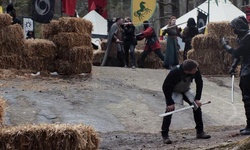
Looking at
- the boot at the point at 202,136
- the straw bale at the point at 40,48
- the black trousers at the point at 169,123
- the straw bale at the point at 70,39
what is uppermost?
the straw bale at the point at 70,39

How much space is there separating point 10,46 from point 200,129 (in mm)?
8828

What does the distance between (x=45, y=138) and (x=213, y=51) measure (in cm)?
1610

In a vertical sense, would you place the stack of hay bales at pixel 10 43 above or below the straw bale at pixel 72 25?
below

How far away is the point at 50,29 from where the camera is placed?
68.6 ft

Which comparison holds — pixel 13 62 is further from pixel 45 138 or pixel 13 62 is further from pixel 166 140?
pixel 45 138

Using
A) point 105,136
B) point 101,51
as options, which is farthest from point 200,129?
point 101,51

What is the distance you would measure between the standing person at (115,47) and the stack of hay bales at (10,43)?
13.2 feet

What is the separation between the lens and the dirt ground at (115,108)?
43.0 feet

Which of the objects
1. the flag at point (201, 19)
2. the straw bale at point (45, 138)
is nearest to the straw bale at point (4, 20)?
the straw bale at point (45, 138)

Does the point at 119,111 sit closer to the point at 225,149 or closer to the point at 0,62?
the point at 0,62

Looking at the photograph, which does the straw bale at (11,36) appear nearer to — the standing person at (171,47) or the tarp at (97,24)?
the standing person at (171,47)

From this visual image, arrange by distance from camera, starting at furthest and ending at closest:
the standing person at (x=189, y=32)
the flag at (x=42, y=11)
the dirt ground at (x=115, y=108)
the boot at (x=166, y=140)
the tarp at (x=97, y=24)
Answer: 1. the tarp at (x=97, y=24)
2. the standing person at (x=189, y=32)
3. the flag at (x=42, y=11)
4. the dirt ground at (x=115, y=108)
5. the boot at (x=166, y=140)

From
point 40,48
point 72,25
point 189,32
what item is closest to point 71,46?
point 72,25

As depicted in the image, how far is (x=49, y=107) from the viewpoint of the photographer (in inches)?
604
